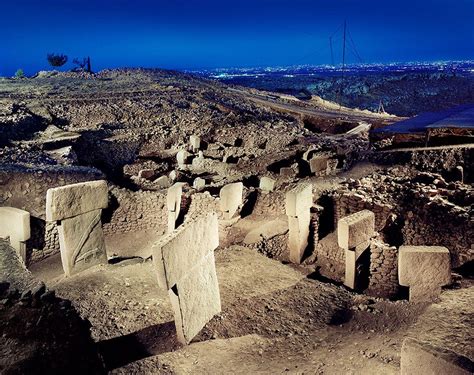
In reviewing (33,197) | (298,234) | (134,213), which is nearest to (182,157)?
(134,213)

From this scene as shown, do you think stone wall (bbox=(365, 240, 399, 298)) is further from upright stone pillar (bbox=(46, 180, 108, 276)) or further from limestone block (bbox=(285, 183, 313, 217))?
upright stone pillar (bbox=(46, 180, 108, 276))

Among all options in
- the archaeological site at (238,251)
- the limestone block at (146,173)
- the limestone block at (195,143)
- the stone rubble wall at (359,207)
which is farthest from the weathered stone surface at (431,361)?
the limestone block at (195,143)

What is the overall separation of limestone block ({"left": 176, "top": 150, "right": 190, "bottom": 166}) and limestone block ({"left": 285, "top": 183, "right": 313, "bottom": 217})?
26.3 ft

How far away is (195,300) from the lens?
550cm

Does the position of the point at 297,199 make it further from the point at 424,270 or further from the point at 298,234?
the point at 424,270

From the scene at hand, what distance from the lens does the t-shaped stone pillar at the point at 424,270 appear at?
19.9 feet

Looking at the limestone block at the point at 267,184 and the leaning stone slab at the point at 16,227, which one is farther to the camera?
the limestone block at the point at 267,184

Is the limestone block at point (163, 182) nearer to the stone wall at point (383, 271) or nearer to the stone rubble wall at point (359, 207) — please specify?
the stone rubble wall at point (359, 207)

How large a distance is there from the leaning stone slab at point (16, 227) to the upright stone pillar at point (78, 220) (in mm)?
913

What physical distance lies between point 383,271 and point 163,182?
7913 millimetres

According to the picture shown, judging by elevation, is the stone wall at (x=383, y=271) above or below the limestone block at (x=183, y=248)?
below

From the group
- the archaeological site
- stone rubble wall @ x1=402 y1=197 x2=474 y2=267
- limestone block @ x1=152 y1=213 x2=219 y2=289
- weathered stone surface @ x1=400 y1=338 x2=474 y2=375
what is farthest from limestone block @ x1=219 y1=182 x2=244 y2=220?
weathered stone surface @ x1=400 y1=338 x2=474 y2=375

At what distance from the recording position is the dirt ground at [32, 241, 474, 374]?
4711mm

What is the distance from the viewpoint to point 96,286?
6766 mm
